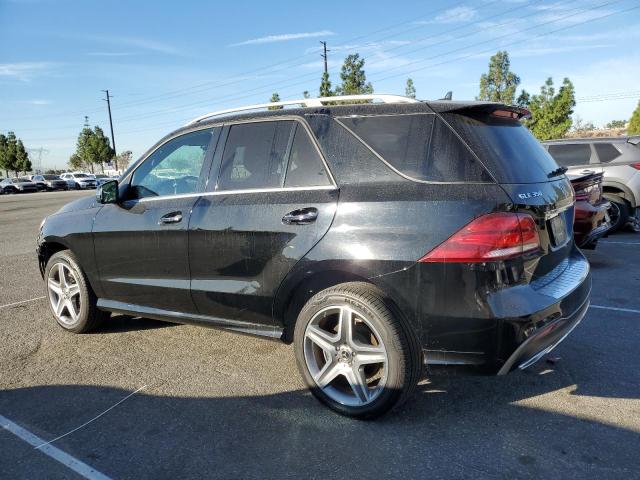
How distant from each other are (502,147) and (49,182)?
57374 millimetres

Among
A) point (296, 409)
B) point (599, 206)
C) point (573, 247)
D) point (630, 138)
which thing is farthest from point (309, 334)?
point (630, 138)

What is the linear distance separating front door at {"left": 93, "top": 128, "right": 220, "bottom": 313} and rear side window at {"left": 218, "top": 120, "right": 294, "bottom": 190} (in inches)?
7.7

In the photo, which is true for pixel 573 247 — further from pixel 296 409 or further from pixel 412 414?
pixel 296 409

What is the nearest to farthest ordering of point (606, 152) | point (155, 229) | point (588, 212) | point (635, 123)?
point (155, 229)
point (588, 212)
point (606, 152)
point (635, 123)

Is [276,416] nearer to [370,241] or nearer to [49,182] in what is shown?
[370,241]

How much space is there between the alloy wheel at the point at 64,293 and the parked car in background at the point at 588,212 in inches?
219

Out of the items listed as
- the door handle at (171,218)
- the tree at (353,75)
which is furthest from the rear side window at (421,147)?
the tree at (353,75)

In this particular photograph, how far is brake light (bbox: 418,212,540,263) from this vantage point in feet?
8.46

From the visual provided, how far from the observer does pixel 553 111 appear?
A: 30953 mm

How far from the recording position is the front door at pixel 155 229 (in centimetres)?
372

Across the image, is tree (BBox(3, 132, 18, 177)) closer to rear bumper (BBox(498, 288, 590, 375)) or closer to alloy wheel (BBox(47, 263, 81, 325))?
alloy wheel (BBox(47, 263, 81, 325))

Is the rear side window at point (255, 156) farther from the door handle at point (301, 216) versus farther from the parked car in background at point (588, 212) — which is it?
the parked car in background at point (588, 212)

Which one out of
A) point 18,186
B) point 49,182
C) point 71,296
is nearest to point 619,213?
point 71,296

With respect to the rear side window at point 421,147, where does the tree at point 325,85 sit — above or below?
above
